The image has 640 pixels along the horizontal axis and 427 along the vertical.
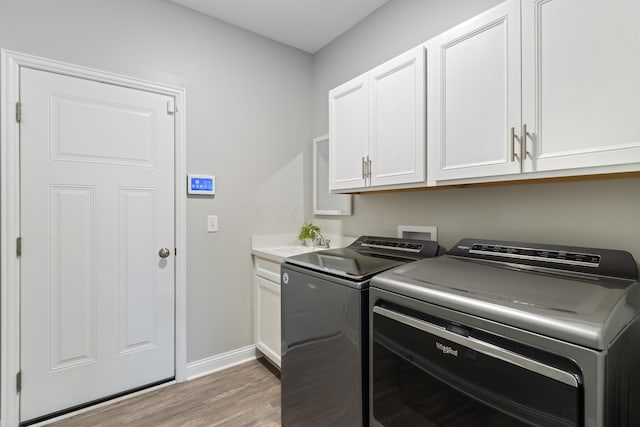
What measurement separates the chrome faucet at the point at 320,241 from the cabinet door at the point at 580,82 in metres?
1.73

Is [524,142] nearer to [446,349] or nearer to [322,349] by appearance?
[446,349]

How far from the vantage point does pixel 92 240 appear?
1908 mm

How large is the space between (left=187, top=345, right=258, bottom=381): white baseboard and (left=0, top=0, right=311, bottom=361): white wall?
0.16ft

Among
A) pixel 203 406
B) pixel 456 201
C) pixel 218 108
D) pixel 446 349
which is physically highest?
pixel 218 108

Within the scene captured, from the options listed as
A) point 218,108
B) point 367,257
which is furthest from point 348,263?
point 218,108

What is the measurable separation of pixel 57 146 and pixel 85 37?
0.70 m

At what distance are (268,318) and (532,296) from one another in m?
1.84

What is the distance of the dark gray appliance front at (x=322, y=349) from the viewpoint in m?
1.31

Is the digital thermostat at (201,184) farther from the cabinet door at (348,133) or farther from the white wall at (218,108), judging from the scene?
the cabinet door at (348,133)

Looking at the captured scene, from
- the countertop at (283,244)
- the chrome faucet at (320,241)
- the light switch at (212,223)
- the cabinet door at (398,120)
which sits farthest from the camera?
the chrome faucet at (320,241)

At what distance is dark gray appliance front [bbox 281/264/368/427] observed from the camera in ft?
4.28

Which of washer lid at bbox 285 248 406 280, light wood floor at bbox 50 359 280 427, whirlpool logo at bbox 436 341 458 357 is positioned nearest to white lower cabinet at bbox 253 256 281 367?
light wood floor at bbox 50 359 280 427

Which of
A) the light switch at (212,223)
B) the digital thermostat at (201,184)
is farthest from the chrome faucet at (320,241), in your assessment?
the digital thermostat at (201,184)

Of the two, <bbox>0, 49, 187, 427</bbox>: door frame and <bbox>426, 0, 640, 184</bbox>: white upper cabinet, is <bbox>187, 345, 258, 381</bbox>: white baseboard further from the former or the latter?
<bbox>426, 0, 640, 184</bbox>: white upper cabinet
